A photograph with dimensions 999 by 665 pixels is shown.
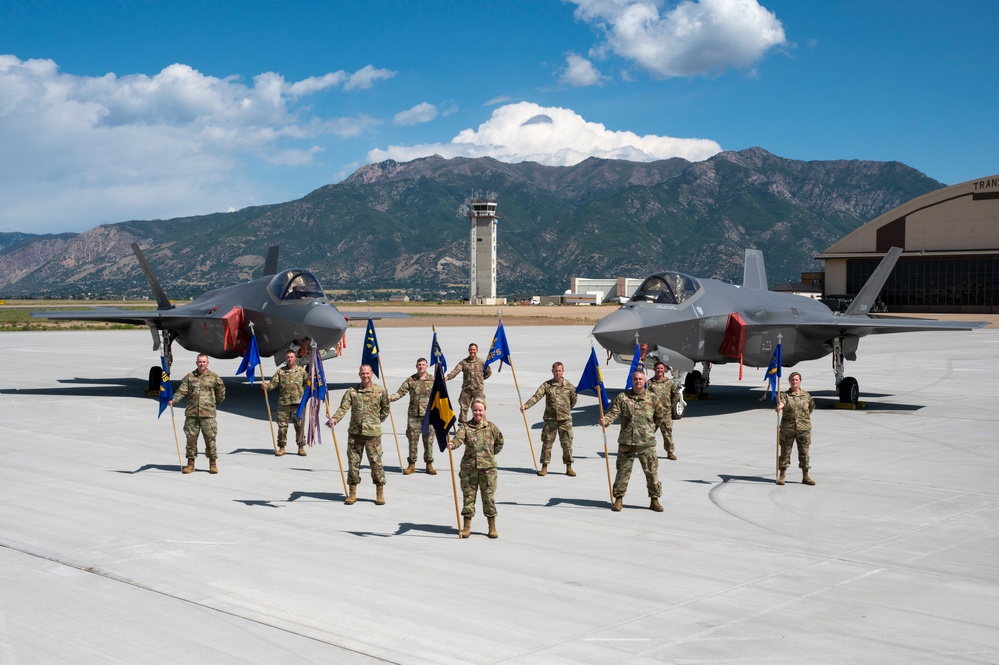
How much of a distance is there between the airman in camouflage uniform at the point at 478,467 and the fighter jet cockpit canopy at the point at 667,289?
10406 millimetres

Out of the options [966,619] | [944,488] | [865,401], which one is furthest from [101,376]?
[966,619]

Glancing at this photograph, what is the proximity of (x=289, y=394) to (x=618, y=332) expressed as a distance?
6.61 m

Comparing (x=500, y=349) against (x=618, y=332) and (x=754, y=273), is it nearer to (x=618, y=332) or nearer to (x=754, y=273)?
(x=618, y=332)

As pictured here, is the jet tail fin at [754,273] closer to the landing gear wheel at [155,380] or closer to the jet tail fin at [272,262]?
the jet tail fin at [272,262]

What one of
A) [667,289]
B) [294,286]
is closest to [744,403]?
[667,289]

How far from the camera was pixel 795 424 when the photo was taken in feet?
41.2

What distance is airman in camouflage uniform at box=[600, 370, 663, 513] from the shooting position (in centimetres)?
1095

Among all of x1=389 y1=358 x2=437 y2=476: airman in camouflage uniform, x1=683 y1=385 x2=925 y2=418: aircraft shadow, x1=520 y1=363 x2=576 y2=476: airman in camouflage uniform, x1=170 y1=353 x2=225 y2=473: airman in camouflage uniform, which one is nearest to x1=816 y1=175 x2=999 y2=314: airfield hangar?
x1=683 y1=385 x2=925 y2=418: aircraft shadow

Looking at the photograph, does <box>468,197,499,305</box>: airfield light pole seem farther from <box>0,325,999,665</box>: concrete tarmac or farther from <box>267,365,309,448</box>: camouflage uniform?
<box>267,365,309,448</box>: camouflage uniform

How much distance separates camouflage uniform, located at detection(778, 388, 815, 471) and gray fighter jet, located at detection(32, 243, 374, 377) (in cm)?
1030

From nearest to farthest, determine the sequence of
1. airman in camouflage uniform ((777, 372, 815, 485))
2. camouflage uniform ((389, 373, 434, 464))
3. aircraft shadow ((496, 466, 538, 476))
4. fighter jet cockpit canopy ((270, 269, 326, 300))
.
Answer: airman in camouflage uniform ((777, 372, 815, 485)) → camouflage uniform ((389, 373, 434, 464)) → aircraft shadow ((496, 466, 538, 476)) → fighter jet cockpit canopy ((270, 269, 326, 300))

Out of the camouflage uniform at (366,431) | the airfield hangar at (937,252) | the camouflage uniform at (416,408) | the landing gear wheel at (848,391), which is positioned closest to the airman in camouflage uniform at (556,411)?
the camouflage uniform at (416,408)

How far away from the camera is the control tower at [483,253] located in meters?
152

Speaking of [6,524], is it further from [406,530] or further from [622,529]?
[622,529]
